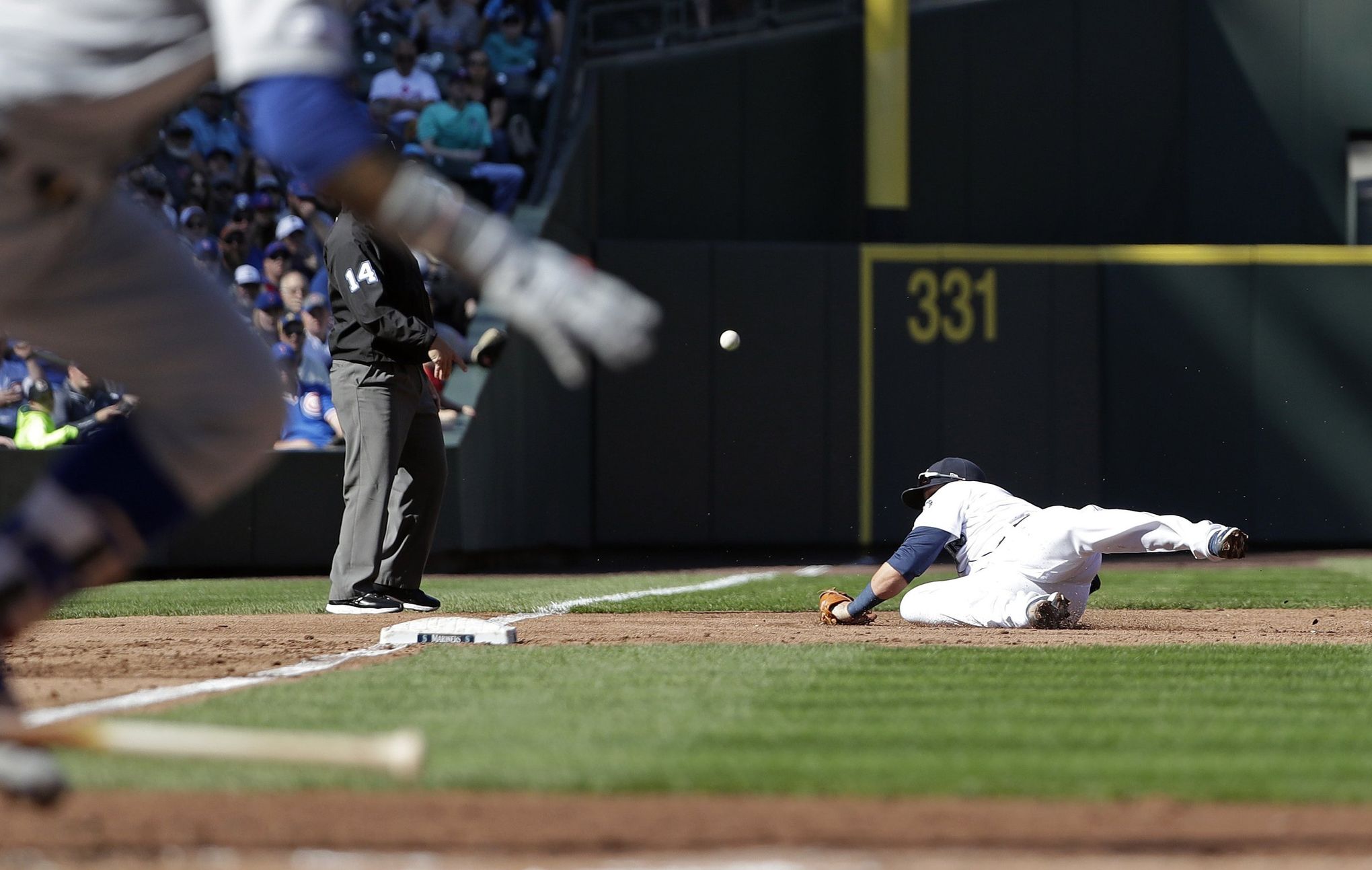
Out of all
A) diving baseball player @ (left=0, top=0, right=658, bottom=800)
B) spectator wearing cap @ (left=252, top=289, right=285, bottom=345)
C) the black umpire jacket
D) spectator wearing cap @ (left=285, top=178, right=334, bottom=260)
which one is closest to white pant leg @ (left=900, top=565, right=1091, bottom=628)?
the black umpire jacket

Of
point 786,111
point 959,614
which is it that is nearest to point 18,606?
point 959,614

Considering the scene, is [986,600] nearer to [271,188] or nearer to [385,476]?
[385,476]

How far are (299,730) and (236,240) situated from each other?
10.5 m

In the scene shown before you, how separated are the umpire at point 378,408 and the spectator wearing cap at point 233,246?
618 centimetres

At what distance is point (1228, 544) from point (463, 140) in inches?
372

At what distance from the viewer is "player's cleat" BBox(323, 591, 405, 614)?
7695mm

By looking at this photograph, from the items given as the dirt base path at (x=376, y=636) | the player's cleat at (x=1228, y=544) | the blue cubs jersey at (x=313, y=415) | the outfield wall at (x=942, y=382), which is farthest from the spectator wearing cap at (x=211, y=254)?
the player's cleat at (x=1228, y=544)

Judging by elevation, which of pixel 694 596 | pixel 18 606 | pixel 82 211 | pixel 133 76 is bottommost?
pixel 694 596

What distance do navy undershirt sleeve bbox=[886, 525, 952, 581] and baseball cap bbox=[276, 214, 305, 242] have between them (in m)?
8.15

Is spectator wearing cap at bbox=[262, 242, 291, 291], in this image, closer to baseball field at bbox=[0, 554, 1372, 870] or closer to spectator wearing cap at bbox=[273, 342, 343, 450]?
spectator wearing cap at bbox=[273, 342, 343, 450]

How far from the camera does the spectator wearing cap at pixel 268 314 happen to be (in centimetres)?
1255

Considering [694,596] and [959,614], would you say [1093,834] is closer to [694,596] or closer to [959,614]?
[959,614]

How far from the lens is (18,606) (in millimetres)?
2801

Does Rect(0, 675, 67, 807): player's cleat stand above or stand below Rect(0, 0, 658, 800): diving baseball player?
below
